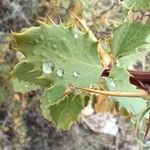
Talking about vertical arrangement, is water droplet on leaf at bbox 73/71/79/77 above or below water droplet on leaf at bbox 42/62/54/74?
below

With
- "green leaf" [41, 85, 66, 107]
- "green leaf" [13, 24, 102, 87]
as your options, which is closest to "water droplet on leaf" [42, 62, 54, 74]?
"green leaf" [13, 24, 102, 87]

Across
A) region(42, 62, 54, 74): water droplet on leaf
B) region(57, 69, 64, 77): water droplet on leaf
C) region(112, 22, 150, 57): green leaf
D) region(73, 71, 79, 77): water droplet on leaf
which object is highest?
region(112, 22, 150, 57): green leaf

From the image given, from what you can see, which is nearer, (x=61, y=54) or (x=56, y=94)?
(x=61, y=54)

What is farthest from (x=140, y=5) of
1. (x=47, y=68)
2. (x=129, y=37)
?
(x=47, y=68)

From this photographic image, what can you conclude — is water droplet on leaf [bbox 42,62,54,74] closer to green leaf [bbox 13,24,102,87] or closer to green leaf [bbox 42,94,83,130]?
green leaf [bbox 13,24,102,87]

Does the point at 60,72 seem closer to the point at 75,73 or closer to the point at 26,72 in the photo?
the point at 75,73

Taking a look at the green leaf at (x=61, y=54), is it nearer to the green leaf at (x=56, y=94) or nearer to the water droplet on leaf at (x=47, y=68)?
the water droplet on leaf at (x=47, y=68)

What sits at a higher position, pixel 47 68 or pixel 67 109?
pixel 47 68
